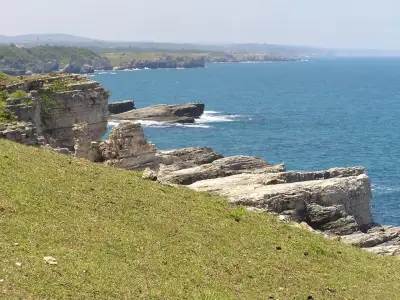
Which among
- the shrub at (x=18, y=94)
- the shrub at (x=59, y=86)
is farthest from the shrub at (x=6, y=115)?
the shrub at (x=59, y=86)

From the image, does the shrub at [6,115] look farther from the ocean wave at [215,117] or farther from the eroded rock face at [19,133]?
the ocean wave at [215,117]

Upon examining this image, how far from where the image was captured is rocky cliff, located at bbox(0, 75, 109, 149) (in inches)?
1722

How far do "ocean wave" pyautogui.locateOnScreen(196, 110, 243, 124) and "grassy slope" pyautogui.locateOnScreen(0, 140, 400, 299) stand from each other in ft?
324

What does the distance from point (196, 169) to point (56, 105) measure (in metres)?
12.7

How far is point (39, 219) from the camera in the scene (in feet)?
70.7

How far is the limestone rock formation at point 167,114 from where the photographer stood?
12344cm

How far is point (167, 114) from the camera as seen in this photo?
413 feet

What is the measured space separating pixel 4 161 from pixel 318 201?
24.2 metres

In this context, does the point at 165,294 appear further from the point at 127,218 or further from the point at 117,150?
the point at 117,150

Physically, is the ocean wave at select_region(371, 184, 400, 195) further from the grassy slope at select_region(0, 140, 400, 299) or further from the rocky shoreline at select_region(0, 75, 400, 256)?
the grassy slope at select_region(0, 140, 400, 299)

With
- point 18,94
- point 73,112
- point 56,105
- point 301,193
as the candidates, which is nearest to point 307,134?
point 73,112

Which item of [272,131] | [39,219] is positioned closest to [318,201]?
[39,219]

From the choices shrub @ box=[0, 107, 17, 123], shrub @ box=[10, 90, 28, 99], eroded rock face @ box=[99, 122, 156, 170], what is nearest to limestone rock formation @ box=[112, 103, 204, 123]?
eroded rock face @ box=[99, 122, 156, 170]

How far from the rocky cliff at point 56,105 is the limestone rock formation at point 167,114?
69.0 meters
